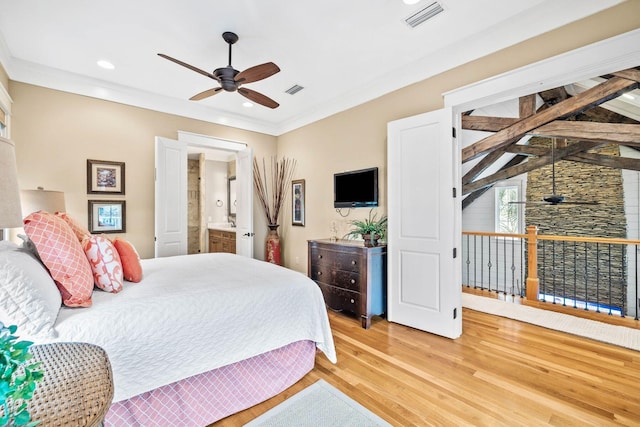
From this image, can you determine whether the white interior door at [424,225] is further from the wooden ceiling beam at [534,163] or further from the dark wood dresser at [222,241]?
the dark wood dresser at [222,241]

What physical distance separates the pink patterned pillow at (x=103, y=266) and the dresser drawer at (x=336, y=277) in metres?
2.18

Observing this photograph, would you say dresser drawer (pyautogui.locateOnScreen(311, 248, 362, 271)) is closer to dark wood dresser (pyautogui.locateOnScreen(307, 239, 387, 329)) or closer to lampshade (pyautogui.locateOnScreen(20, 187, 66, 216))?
dark wood dresser (pyautogui.locateOnScreen(307, 239, 387, 329))

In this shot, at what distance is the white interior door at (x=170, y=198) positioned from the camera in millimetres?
3758

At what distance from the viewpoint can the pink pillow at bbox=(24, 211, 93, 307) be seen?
1.54 m

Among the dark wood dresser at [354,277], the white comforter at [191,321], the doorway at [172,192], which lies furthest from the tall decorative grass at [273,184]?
the white comforter at [191,321]

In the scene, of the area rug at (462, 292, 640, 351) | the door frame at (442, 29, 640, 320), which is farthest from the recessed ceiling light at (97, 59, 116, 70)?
the area rug at (462, 292, 640, 351)

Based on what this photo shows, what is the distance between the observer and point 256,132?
16.5 ft

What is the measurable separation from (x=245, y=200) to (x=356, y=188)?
1946 millimetres

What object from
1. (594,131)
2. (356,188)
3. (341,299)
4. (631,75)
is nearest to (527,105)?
(594,131)

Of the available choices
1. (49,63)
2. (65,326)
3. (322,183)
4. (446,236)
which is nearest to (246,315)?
(65,326)

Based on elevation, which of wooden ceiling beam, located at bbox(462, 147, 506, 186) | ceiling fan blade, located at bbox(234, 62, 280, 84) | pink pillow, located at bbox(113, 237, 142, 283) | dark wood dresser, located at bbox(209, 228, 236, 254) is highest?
ceiling fan blade, located at bbox(234, 62, 280, 84)

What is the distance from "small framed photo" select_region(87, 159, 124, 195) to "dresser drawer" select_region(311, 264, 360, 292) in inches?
104

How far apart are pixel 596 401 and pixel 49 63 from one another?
5526 millimetres

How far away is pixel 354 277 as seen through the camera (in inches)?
130
